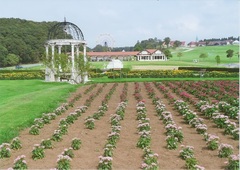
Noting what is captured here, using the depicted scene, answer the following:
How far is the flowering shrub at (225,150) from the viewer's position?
9398 millimetres

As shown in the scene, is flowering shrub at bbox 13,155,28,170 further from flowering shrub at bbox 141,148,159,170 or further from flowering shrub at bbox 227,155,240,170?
flowering shrub at bbox 227,155,240,170

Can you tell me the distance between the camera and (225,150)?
9.45 m

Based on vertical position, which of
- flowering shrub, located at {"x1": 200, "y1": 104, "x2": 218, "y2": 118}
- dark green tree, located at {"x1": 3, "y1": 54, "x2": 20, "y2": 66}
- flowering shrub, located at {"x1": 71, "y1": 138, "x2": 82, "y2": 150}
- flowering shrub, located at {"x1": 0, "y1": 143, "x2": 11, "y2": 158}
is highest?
dark green tree, located at {"x1": 3, "y1": 54, "x2": 20, "y2": 66}

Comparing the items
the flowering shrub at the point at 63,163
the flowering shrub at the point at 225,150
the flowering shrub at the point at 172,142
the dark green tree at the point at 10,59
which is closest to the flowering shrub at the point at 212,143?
the flowering shrub at the point at 225,150

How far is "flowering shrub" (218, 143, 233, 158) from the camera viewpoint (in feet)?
30.8

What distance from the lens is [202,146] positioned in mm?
10688

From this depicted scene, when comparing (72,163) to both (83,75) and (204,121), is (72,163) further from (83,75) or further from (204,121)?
(83,75)

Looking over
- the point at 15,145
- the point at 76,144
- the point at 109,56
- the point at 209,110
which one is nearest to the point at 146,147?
the point at 76,144

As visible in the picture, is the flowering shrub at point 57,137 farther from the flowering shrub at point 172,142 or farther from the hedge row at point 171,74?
the hedge row at point 171,74

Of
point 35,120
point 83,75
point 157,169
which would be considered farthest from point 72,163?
point 83,75

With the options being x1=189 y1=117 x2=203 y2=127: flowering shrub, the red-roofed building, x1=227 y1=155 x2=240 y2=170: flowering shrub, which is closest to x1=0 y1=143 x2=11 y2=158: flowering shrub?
x1=227 y1=155 x2=240 y2=170: flowering shrub

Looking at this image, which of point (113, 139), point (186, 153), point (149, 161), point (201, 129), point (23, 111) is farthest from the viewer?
point (23, 111)

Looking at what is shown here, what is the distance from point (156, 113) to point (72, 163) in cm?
785

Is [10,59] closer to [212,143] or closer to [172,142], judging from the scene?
[172,142]
